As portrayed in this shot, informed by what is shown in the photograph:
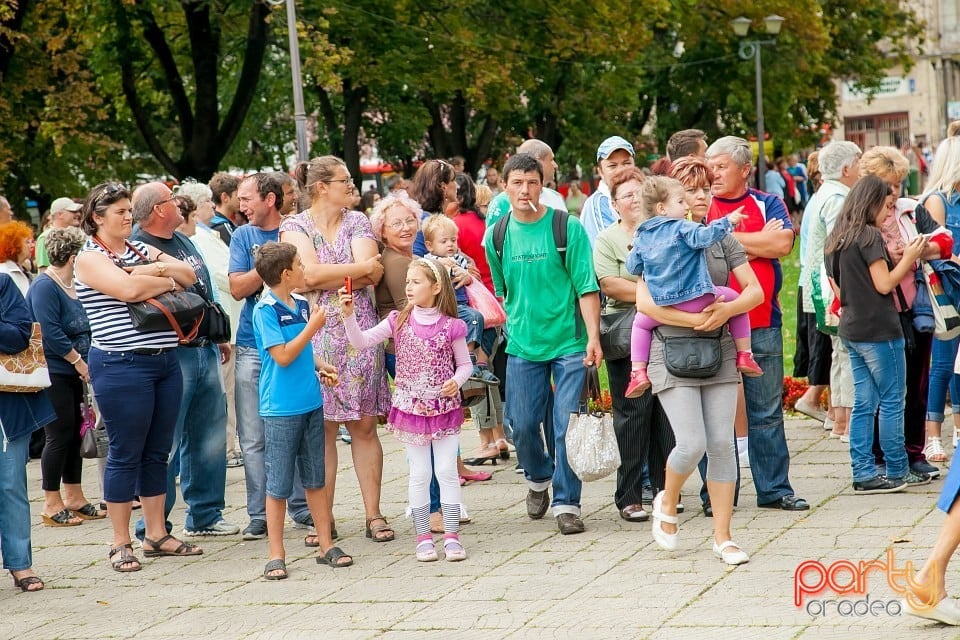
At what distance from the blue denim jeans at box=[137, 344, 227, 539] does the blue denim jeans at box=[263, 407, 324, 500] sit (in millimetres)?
1076

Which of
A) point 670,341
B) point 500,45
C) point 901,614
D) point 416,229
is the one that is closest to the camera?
point 901,614

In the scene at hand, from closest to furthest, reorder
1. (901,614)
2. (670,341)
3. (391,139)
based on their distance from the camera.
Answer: (901,614), (670,341), (391,139)

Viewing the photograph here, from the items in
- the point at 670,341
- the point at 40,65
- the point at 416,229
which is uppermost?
the point at 40,65

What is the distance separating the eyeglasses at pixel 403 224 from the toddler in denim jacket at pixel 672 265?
1.50 m

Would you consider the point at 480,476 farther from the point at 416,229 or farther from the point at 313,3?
the point at 313,3

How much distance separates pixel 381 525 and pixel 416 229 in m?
1.66

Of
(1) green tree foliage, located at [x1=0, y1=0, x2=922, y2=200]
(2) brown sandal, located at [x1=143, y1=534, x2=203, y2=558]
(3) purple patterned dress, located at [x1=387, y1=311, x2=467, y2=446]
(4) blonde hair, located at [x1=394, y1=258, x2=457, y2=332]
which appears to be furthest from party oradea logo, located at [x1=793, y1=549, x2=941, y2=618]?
(1) green tree foliage, located at [x1=0, y1=0, x2=922, y2=200]

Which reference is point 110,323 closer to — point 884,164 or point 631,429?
point 631,429

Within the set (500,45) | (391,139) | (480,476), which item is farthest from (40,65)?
(480,476)

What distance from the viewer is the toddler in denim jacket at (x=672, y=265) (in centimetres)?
666

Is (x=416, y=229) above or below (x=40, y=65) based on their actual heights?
below

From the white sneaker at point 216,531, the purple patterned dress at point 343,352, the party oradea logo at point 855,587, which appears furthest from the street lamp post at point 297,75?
the party oradea logo at point 855,587

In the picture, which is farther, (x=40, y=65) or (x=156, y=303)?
(x=40, y=65)

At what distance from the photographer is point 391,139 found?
36.5m
